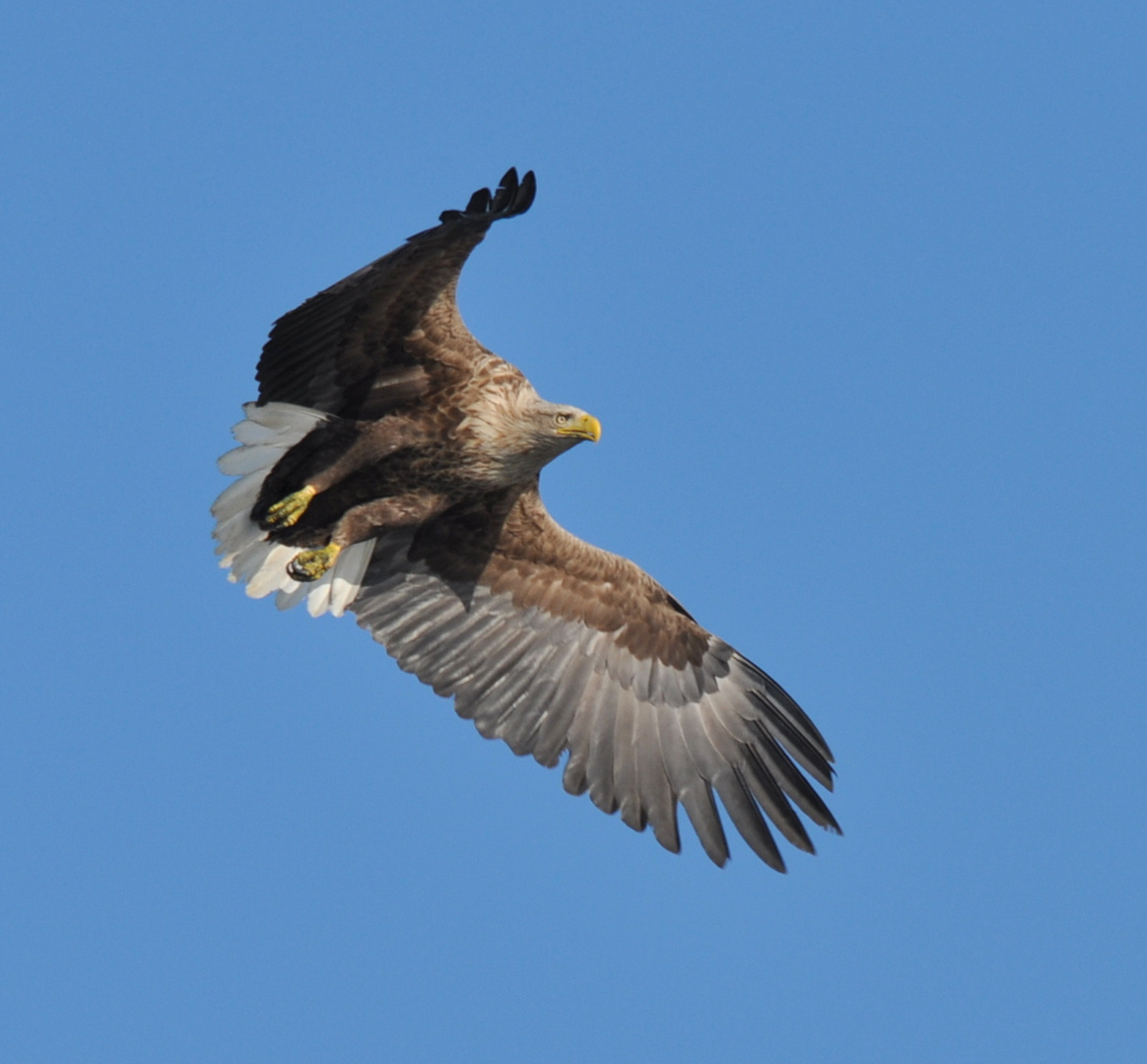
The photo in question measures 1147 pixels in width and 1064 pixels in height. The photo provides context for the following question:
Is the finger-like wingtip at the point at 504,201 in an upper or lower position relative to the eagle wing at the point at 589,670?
upper

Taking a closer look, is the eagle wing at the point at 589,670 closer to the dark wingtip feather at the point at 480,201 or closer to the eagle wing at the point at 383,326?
the eagle wing at the point at 383,326

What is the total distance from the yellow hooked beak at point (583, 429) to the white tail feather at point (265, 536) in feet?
4.80

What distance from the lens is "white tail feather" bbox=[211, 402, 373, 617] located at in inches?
414

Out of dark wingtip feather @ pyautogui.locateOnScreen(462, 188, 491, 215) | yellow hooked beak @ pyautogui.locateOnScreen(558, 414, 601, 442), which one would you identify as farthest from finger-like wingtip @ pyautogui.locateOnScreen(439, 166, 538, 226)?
yellow hooked beak @ pyautogui.locateOnScreen(558, 414, 601, 442)

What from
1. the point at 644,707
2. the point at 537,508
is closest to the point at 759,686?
the point at 644,707

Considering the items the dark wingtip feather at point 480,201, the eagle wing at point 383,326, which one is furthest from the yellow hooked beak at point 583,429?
the dark wingtip feather at point 480,201

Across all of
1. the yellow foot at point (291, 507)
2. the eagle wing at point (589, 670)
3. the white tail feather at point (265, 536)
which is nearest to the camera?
the white tail feather at point (265, 536)

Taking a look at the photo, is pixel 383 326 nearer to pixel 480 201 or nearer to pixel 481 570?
pixel 480 201

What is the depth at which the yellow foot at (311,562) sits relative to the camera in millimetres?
10914

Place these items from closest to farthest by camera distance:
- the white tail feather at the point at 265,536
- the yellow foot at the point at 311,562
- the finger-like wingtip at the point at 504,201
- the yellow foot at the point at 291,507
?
the finger-like wingtip at the point at 504,201
the white tail feather at the point at 265,536
the yellow foot at the point at 291,507
the yellow foot at the point at 311,562

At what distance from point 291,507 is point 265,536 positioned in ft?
1.53

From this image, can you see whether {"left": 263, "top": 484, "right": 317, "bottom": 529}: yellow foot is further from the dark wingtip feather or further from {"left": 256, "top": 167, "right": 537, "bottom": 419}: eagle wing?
the dark wingtip feather

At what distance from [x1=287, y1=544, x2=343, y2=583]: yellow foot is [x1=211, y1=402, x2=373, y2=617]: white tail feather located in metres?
0.16

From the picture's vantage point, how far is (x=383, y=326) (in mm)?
10180
